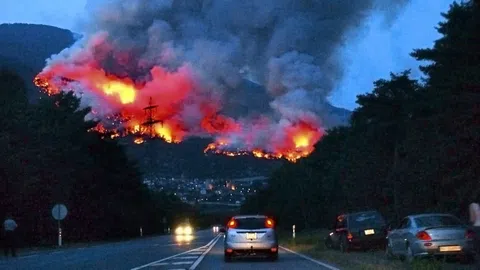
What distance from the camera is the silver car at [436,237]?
22.6m

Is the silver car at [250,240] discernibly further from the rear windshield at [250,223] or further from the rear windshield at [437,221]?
the rear windshield at [437,221]

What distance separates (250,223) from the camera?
28859mm

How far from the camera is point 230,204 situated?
651 feet

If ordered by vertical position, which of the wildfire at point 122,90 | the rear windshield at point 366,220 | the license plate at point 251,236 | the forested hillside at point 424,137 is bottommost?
the license plate at point 251,236

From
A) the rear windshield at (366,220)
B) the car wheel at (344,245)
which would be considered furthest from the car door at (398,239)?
the car wheel at (344,245)

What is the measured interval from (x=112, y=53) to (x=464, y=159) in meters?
86.7

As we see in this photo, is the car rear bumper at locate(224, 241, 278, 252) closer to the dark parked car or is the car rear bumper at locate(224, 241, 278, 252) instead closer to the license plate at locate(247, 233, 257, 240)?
the license plate at locate(247, 233, 257, 240)

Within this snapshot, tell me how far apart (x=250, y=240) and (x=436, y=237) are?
24.5 ft

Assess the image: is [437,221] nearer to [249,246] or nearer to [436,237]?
[436,237]

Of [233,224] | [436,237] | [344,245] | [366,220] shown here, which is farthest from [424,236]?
[344,245]

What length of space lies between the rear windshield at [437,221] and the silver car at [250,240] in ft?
19.6

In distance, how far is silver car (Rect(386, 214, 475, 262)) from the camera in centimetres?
2264

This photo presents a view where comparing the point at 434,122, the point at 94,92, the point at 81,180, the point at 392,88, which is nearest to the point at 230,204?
the point at 94,92

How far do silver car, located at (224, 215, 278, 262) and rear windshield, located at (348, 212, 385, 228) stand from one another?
5252 millimetres
